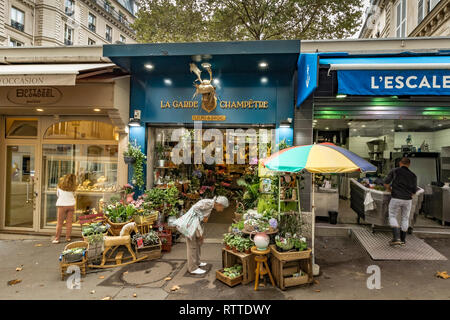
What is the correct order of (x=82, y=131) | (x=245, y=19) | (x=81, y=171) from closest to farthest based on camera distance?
1. (x=82, y=131)
2. (x=81, y=171)
3. (x=245, y=19)

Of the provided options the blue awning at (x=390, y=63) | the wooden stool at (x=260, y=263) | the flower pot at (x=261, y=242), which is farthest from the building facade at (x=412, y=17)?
the wooden stool at (x=260, y=263)

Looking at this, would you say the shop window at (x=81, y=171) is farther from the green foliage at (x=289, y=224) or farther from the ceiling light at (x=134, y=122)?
the green foliage at (x=289, y=224)

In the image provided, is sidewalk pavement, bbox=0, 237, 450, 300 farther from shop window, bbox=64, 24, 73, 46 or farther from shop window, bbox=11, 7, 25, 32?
shop window, bbox=64, 24, 73, 46

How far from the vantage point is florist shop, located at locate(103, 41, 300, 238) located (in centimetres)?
620

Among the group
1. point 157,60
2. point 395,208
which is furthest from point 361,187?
point 157,60

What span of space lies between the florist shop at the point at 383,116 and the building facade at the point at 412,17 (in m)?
6.27

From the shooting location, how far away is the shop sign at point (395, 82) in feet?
17.3

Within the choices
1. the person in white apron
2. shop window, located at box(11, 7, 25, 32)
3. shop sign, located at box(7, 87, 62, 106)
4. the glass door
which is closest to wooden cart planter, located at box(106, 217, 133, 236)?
the person in white apron

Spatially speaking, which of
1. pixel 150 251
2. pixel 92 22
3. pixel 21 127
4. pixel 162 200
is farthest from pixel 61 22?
pixel 150 251

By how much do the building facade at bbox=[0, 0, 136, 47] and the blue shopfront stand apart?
1486cm

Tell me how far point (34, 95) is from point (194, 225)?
5.81 meters

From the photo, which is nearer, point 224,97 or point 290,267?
point 290,267

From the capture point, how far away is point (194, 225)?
469cm

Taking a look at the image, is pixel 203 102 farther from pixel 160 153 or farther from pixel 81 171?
pixel 81 171
